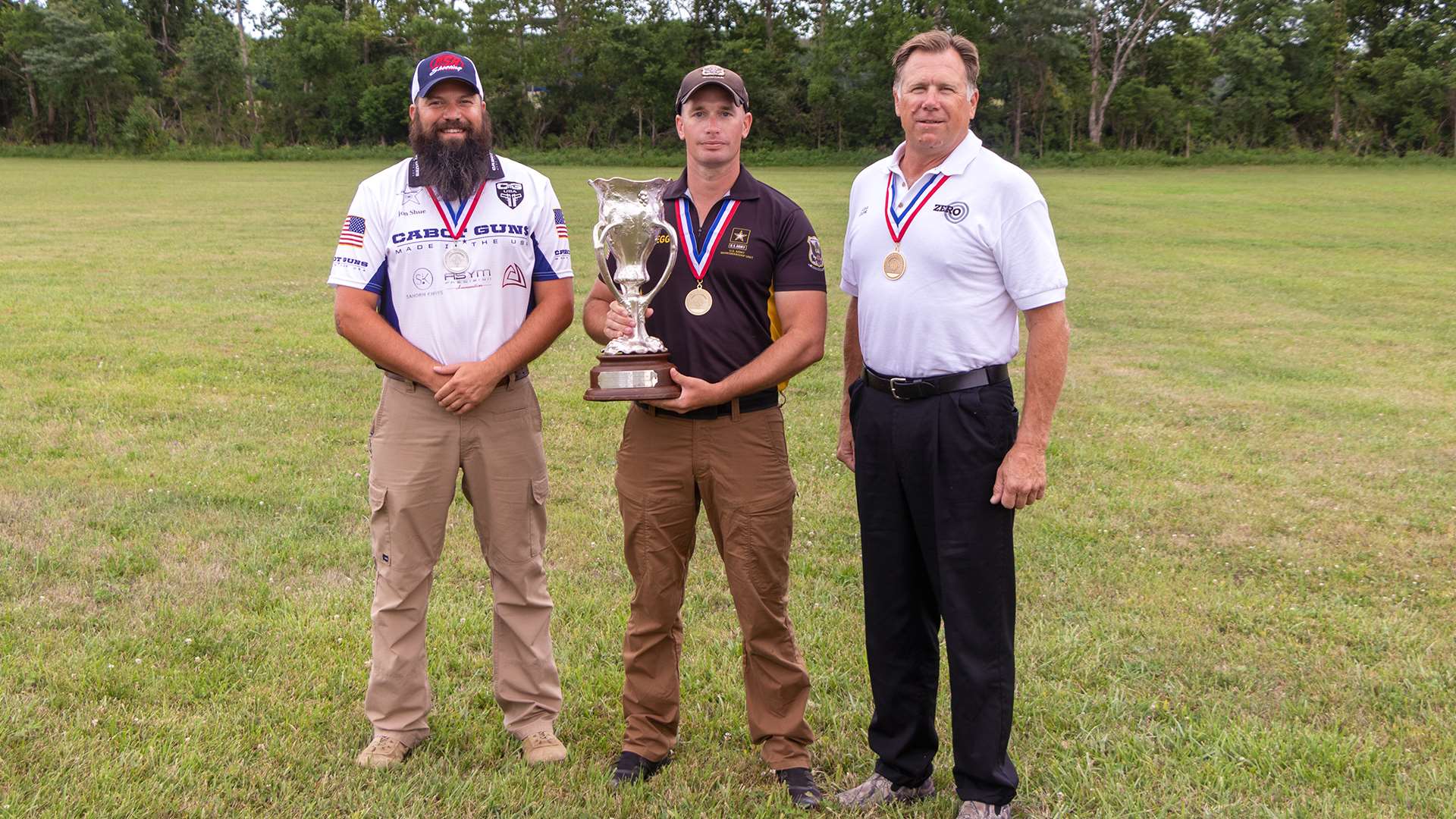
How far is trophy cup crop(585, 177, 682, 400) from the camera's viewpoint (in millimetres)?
3365

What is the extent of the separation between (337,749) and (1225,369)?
946 cm

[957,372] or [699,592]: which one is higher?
[957,372]

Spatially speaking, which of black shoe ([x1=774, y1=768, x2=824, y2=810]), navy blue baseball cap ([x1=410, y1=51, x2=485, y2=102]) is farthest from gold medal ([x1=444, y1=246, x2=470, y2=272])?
black shoe ([x1=774, y1=768, x2=824, y2=810])

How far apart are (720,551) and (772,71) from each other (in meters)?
58.9

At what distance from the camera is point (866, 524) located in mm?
3471

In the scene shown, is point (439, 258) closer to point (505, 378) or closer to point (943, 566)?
point (505, 378)

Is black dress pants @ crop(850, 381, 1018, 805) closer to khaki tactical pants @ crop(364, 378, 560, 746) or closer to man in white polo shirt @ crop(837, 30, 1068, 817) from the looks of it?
man in white polo shirt @ crop(837, 30, 1068, 817)

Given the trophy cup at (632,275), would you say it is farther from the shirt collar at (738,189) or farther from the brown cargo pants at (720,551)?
the brown cargo pants at (720,551)

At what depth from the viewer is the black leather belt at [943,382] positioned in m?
3.21

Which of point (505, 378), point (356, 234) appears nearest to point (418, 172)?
point (356, 234)

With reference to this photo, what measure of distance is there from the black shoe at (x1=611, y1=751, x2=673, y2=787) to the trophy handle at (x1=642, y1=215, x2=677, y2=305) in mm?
1485

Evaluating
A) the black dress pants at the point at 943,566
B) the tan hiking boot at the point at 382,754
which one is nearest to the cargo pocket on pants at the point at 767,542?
the black dress pants at the point at 943,566

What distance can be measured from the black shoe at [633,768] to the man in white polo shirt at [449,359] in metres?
0.23

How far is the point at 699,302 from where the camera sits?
3.52m
